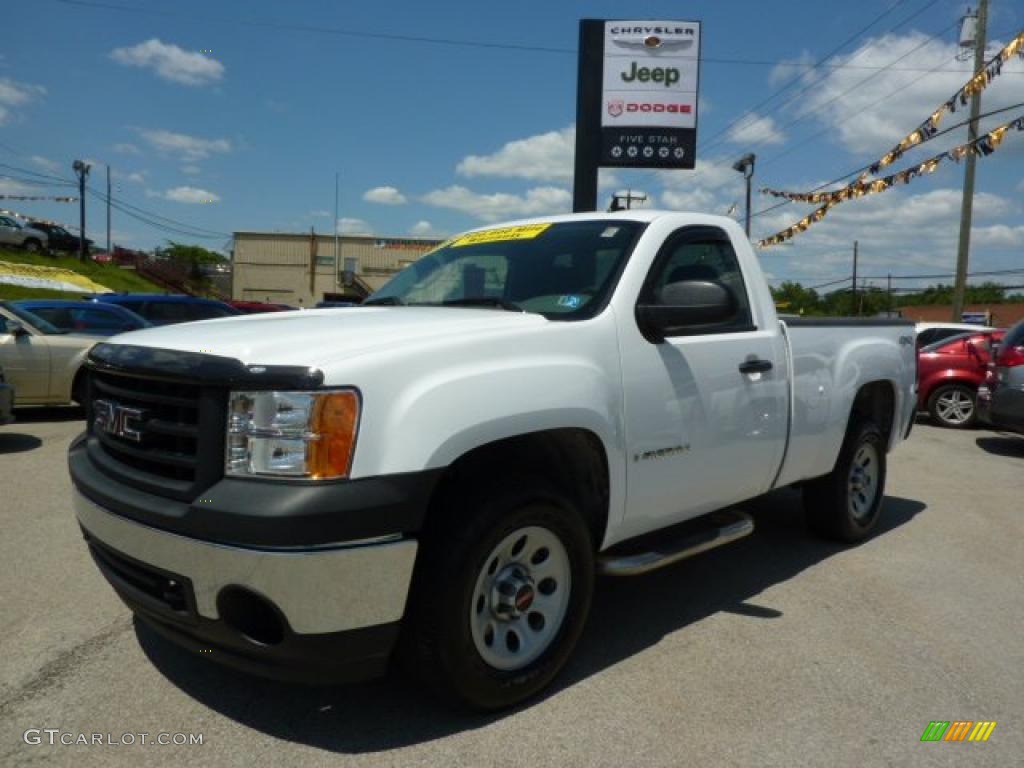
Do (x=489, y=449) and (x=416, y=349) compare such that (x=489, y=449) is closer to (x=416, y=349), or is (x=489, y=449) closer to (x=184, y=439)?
(x=416, y=349)

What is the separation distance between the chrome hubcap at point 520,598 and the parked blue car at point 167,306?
12196mm

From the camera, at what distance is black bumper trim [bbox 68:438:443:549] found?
7.55 feet

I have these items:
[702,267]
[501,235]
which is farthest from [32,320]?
[702,267]

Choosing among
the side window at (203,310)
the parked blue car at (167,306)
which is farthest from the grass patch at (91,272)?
the side window at (203,310)

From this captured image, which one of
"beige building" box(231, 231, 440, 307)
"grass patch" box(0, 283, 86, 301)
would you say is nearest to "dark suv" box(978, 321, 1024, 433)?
"grass patch" box(0, 283, 86, 301)

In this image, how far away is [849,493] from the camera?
5.19m

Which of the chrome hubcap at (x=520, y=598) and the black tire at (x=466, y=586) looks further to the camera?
the chrome hubcap at (x=520, y=598)

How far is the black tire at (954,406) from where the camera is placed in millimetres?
11867

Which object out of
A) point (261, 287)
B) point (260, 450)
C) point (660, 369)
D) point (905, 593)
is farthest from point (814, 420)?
point (261, 287)

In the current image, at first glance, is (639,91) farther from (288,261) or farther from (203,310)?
(288,261)

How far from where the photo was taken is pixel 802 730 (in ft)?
9.37

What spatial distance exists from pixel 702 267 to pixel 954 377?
971cm

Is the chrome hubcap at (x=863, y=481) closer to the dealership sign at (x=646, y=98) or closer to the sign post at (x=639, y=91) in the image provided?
the sign post at (x=639, y=91)

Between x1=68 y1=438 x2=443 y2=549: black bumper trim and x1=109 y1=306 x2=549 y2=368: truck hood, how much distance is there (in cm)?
39
